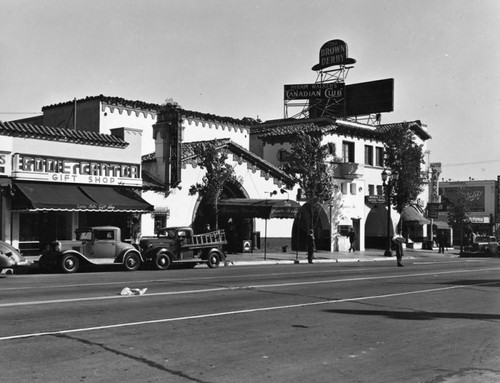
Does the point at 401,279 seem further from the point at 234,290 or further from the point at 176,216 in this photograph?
the point at 176,216

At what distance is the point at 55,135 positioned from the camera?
26656 mm

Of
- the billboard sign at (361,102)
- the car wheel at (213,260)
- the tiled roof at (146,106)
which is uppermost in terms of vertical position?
the billboard sign at (361,102)

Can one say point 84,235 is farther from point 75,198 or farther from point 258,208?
point 258,208

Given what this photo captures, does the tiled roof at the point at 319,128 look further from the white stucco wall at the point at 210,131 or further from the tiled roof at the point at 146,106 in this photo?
the tiled roof at the point at 146,106

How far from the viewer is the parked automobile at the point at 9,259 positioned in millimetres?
19250

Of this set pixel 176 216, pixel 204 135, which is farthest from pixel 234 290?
pixel 204 135

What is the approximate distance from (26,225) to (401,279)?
15967 mm

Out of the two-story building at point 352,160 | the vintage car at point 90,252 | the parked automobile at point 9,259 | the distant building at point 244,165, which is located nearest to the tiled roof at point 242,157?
the distant building at point 244,165

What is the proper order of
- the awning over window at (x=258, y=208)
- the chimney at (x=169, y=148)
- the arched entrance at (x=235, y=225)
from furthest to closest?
the arched entrance at (x=235, y=225) < the awning over window at (x=258, y=208) < the chimney at (x=169, y=148)

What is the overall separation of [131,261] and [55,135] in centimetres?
770

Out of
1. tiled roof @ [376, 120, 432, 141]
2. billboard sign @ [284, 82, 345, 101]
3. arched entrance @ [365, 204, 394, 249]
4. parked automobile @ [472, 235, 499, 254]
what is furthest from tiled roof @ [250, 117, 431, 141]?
parked automobile @ [472, 235, 499, 254]

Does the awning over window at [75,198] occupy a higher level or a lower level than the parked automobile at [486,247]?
higher

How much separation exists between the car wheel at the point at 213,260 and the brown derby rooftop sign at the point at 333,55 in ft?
101

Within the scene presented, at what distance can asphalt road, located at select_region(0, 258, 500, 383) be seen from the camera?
684 centimetres
